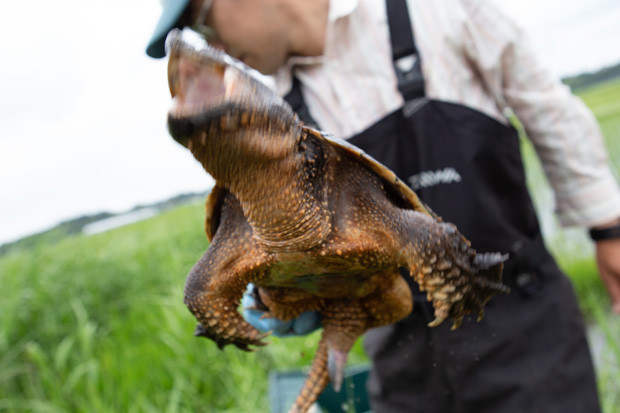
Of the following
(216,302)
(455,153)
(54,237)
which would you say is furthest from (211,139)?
(54,237)

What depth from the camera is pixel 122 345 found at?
3600mm

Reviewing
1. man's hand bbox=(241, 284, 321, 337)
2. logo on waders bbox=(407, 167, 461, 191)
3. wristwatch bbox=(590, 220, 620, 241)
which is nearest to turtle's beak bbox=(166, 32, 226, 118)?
man's hand bbox=(241, 284, 321, 337)

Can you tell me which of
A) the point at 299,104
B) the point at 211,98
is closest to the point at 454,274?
the point at 211,98

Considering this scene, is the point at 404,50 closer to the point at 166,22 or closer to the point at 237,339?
the point at 166,22

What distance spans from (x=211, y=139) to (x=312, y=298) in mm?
652

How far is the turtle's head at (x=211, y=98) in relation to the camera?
0.58 meters

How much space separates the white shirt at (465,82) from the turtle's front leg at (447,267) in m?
0.89

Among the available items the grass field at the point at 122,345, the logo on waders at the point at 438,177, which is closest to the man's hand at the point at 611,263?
the grass field at the point at 122,345

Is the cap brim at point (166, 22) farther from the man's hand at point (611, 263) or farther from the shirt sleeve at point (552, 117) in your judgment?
the man's hand at point (611, 263)

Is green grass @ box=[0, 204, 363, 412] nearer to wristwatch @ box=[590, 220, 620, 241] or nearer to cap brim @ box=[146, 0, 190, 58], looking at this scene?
wristwatch @ box=[590, 220, 620, 241]

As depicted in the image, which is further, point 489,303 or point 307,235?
point 489,303

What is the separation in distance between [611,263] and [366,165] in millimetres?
1517

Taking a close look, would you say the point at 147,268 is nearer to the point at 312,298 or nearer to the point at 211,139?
the point at 312,298

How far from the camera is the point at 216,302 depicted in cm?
105
